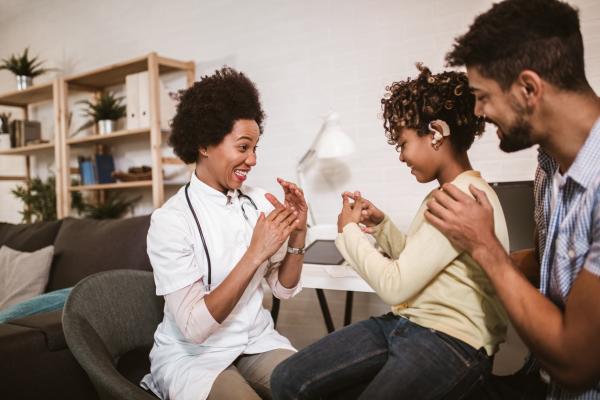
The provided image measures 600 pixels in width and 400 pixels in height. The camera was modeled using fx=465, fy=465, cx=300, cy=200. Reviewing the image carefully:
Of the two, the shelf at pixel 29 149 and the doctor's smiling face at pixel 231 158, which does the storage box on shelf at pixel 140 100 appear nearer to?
the shelf at pixel 29 149

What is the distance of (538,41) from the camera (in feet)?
2.74

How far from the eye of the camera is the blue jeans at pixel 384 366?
0.92 meters

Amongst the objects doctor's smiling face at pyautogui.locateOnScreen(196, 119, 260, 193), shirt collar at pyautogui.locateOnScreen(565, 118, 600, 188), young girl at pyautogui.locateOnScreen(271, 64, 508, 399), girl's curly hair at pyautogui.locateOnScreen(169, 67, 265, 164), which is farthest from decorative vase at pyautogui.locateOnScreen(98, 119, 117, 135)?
shirt collar at pyautogui.locateOnScreen(565, 118, 600, 188)

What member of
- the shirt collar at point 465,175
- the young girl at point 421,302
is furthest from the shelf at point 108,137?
the shirt collar at point 465,175

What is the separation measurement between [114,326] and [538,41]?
1368mm

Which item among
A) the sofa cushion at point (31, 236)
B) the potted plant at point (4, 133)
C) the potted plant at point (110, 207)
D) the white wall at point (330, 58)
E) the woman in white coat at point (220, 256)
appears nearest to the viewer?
the woman in white coat at point (220, 256)

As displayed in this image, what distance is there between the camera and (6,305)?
2.74 meters

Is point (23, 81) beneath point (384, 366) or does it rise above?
above

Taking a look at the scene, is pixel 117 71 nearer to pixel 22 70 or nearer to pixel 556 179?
pixel 22 70

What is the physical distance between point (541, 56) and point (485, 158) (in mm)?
1747

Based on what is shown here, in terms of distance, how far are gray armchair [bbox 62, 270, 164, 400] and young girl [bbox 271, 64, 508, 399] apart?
1.40 feet

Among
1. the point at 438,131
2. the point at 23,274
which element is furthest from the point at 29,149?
the point at 438,131

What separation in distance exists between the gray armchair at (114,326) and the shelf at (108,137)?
6.72 ft

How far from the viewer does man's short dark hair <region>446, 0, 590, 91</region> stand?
0.83 m
